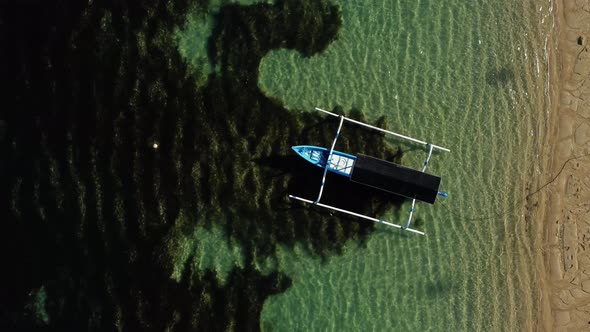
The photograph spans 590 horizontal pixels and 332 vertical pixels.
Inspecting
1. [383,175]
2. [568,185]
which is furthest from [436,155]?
[568,185]

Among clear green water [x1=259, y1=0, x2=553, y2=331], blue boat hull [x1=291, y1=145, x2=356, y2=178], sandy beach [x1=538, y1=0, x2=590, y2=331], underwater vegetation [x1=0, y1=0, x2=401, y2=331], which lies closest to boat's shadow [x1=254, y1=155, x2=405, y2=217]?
underwater vegetation [x1=0, y1=0, x2=401, y2=331]

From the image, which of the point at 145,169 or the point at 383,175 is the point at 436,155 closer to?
the point at 383,175

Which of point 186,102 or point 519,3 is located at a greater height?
point 519,3

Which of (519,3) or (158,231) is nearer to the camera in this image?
(158,231)

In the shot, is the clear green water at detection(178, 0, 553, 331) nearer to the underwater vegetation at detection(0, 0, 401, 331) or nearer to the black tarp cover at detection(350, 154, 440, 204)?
the underwater vegetation at detection(0, 0, 401, 331)

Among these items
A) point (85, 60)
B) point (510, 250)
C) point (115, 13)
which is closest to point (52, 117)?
point (85, 60)

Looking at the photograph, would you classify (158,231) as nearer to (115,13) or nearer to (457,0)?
(115,13)

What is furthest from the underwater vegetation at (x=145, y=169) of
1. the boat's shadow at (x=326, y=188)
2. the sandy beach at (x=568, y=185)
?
the sandy beach at (x=568, y=185)
